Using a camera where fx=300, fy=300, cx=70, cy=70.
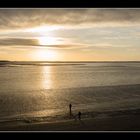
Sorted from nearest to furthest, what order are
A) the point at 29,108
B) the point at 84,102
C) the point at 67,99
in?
the point at 29,108 < the point at 84,102 < the point at 67,99

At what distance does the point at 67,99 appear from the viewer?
1602 centimetres
